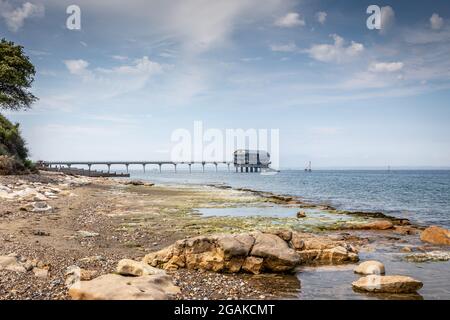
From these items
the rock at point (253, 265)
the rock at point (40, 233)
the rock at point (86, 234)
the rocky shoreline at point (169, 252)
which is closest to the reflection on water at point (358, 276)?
the rocky shoreline at point (169, 252)

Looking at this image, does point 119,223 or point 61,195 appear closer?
point 119,223

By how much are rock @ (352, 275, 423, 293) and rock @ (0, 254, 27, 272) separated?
9019 millimetres

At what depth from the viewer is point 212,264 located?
11688mm

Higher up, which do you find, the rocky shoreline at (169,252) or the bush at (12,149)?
the bush at (12,149)

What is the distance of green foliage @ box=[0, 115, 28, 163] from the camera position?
4325cm

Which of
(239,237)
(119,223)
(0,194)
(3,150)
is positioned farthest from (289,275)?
(3,150)

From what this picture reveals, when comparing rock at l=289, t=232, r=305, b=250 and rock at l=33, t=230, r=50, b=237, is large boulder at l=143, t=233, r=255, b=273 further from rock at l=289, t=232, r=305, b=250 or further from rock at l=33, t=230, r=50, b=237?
rock at l=33, t=230, r=50, b=237

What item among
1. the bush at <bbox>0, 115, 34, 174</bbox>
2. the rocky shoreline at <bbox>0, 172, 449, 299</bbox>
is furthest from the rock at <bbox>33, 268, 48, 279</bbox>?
the bush at <bbox>0, 115, 34, 174</bbox>

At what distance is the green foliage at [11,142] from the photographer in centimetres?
4325

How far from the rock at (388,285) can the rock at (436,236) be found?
8469 mm

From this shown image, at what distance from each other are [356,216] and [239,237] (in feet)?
60.4

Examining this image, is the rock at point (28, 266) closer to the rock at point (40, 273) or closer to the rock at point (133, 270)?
the rock at point (40, 273)
